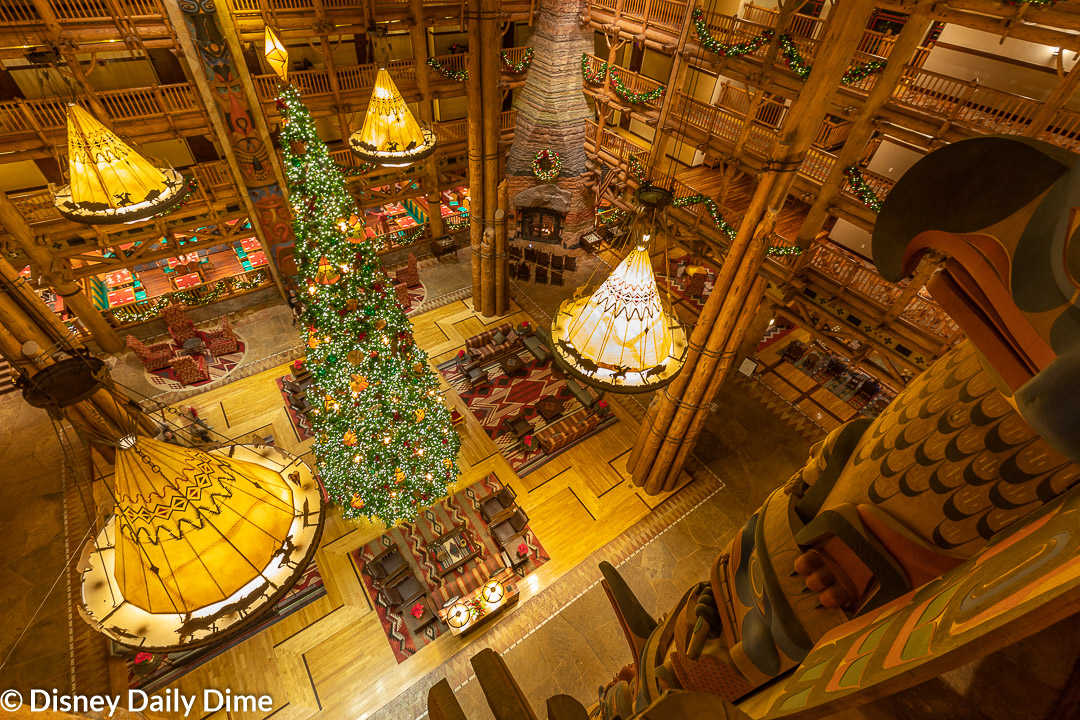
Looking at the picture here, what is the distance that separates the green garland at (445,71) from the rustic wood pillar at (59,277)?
27.7 feet

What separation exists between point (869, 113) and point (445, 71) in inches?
353

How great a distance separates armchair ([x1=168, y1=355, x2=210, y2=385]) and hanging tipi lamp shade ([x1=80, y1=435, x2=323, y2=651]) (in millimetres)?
9484

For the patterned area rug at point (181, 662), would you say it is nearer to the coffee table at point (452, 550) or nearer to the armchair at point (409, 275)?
the coffee table at point (452, 550)

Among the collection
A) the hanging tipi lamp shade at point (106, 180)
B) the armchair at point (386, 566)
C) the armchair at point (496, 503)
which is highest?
the hanging tipi lamp shade at point (106, 180)

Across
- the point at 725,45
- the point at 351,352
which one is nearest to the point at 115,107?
the point at 351,352

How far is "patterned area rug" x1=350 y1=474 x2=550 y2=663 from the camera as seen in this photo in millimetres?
7301

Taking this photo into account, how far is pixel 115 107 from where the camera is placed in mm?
8633

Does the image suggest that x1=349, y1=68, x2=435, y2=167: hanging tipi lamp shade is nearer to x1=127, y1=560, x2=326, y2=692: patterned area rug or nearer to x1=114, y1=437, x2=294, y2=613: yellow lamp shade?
x1=114, y1=437, x2=294, y2=613: yellow lamp shade

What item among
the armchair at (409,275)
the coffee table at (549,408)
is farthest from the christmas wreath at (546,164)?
the coffee table at (549,408)

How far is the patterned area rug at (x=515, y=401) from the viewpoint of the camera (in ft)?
31.8

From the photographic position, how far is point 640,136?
566 inches

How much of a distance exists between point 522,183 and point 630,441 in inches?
330

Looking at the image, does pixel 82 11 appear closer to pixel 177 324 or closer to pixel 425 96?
pixel 177 324

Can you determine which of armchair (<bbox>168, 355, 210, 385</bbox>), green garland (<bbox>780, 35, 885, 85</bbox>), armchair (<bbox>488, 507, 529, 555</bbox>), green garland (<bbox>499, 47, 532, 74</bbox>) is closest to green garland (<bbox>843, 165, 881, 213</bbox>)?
green garland (<bbox>780, 35, 885, 85</bbox>)
